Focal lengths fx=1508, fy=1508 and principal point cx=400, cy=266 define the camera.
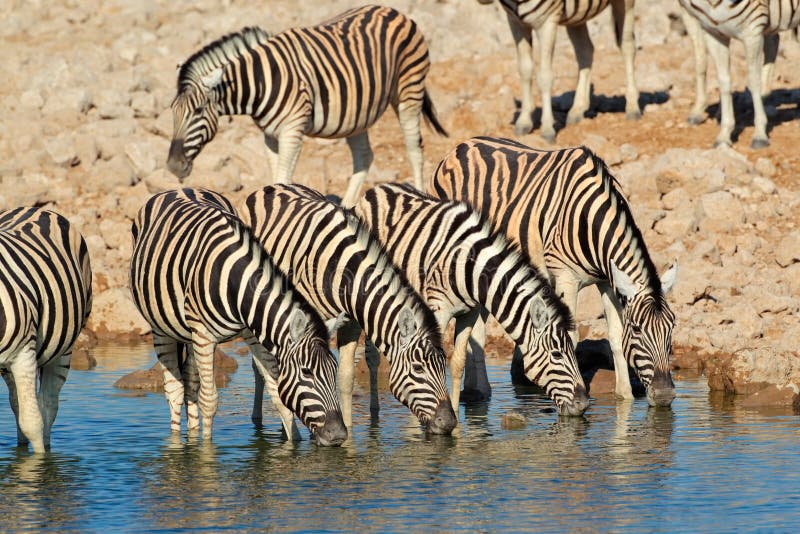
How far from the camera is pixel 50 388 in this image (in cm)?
1129

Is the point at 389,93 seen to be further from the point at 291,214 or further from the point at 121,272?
the point at 291,214

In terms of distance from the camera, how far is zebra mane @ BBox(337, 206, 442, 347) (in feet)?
36.1

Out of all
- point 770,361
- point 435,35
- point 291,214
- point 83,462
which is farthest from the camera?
point 435,35

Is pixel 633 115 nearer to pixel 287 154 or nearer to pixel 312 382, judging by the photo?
pixel 287 154

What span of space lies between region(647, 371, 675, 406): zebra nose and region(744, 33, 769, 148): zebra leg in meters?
7.71

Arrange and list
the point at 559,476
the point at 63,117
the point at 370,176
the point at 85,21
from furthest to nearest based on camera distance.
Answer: the point at 85,21 → the point at 63,117 → the point at 370,176 → the point at 559,476

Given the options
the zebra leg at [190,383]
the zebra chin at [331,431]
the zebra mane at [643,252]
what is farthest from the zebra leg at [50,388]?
the zebra mane at [643,252]

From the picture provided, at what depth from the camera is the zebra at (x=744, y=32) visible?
61.7ft

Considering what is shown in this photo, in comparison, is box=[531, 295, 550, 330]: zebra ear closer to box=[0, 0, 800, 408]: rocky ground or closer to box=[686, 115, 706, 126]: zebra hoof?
box=[0, 0, 800, 408]: rocky ground

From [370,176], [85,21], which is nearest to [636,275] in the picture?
[370,176]

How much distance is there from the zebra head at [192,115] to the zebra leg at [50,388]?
4.90 metres

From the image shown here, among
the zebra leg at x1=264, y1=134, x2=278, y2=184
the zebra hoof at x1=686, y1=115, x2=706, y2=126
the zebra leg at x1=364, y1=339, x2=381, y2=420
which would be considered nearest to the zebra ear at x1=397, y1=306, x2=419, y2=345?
the zebra leg at x1=364, y1=339, x2=381, y2=420

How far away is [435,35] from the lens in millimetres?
24594

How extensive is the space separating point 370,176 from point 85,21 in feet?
31.5
